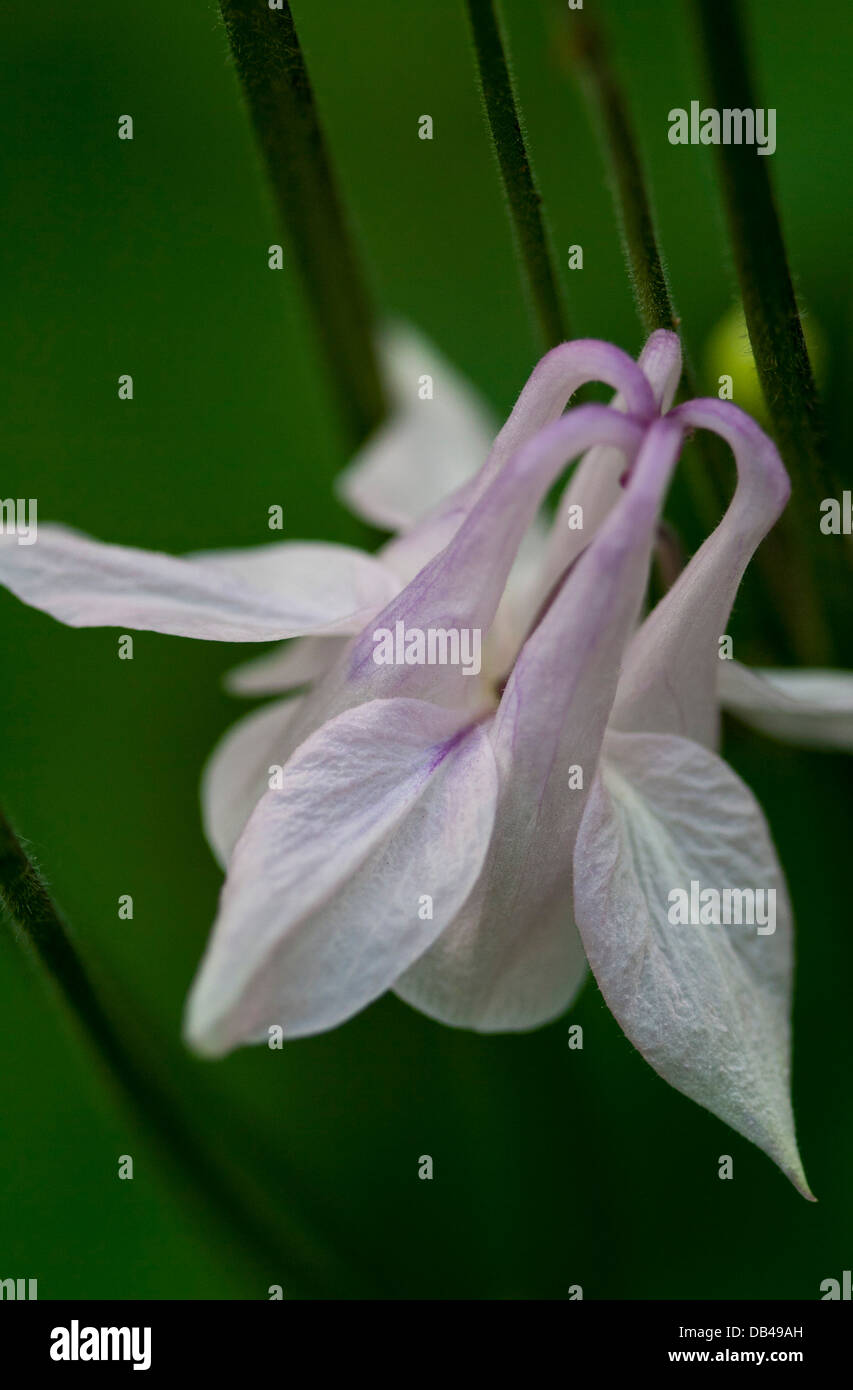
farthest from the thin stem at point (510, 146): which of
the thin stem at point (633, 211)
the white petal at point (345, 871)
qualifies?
the white petal at point (345, 871)

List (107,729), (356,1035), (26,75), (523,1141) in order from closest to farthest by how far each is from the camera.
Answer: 1. (523,1141)
2. (356,1035)
3. (107,729)
4. (26,75)

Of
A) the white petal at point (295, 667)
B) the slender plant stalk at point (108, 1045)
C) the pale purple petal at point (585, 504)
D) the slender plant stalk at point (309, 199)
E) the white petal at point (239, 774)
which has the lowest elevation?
the slender plant stalk at point (108, 1045)

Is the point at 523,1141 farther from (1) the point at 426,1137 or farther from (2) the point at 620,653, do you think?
(2) the point at 620,653

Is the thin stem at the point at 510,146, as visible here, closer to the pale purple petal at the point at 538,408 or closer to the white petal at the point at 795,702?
the pale purple petal at the point at 538,408

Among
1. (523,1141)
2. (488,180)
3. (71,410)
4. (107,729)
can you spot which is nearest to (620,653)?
(523,1141)

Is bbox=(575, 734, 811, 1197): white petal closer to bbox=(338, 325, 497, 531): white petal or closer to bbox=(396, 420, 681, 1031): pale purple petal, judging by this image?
bbox=(396, 420, 681, 1031): pale purple petal
